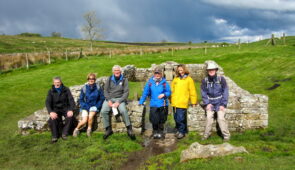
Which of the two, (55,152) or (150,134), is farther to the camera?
(150,134)

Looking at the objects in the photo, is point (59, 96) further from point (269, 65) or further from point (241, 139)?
point (269, 65)

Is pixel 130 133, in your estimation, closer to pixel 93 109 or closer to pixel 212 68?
pixel 93 109

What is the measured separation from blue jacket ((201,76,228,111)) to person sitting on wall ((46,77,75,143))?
4487 mm

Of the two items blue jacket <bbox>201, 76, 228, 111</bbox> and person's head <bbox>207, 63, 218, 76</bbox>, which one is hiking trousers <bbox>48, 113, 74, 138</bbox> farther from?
person's head <bbox>207, 63, 218, 76</bbox>

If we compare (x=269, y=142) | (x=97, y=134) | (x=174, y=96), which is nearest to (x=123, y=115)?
(x=97, y=134)

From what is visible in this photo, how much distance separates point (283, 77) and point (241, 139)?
10375 mm

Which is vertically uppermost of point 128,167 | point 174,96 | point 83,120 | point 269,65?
point 269,65

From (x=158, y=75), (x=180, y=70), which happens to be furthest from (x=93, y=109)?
(x=180, y=70)

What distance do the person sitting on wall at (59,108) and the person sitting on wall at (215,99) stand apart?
4410 millimetres

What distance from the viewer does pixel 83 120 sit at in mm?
7863

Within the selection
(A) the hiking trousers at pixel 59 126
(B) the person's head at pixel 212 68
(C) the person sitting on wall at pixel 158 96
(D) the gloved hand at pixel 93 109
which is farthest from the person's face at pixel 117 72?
(B) the person's head at pixel 212 68

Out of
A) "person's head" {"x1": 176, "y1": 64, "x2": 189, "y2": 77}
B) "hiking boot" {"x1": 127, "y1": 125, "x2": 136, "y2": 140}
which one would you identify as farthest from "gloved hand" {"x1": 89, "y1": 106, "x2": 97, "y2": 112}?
"person's head" {"x1": 176, "y1": 64, "x2": 189, "y2": 77}

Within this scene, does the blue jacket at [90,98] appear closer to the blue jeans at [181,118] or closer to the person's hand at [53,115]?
the person's hand at [53,115]

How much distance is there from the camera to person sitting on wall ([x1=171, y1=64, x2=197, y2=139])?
7430 mm
